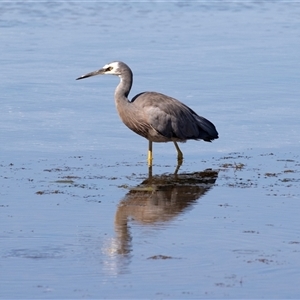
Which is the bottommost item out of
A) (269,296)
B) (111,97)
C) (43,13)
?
(269,296)

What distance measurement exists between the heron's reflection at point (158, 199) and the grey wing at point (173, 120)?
3.04 feet

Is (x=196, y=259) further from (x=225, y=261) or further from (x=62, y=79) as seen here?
(x=62, y=79)

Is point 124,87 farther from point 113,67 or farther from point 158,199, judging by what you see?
point 158,199

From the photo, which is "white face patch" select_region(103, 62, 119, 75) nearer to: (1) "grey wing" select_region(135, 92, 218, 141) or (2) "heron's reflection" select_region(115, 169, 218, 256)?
(1) "grey wing" select_region(135, 92, 218, 141)

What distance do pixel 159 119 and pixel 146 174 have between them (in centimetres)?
102

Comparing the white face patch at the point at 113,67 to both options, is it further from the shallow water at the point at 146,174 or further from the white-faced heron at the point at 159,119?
the shallow water at the point at 146,174


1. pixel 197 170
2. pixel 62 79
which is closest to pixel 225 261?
pixel 197 170

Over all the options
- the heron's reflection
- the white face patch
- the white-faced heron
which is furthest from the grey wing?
the heron's reflection

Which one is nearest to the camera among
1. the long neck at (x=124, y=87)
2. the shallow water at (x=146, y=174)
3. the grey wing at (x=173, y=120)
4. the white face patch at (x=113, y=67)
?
the shallow water at (x=146, y=174)

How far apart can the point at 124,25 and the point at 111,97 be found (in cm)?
921

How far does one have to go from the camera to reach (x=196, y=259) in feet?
27.1

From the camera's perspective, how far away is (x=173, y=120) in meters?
12.6

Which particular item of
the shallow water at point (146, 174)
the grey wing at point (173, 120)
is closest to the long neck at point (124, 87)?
the grey wing at point (173, 120)

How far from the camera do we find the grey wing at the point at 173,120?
12.5 m
